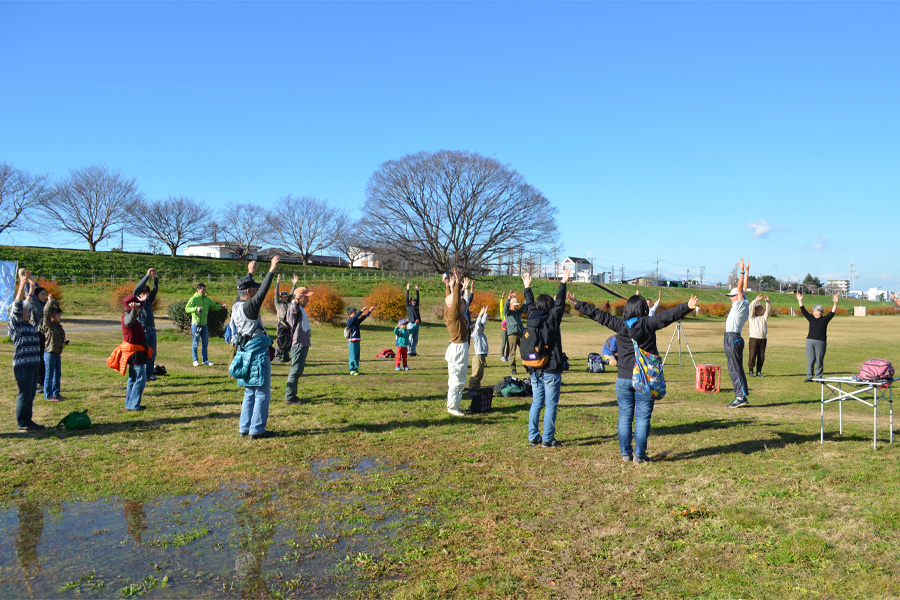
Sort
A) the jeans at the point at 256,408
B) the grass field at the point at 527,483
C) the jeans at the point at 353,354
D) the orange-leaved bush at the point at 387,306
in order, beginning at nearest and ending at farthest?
1. the grass field at the point at 527,483
2. the jeans at the point at 256,408
3. the jeans at the point at 353,354
4. the orange-leaved bush at the point at 387,306

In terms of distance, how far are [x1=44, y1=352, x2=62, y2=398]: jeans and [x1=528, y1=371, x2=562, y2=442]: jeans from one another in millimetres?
7873

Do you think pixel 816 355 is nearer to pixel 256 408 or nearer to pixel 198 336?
pixel 256 408

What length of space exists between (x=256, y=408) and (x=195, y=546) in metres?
3.18

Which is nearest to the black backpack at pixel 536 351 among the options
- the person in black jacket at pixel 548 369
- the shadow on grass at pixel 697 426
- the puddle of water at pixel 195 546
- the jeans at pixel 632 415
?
the person in black jacket at pixel 548 369

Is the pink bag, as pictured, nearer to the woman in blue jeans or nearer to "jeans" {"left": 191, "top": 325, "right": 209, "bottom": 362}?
the woman in blue jeans

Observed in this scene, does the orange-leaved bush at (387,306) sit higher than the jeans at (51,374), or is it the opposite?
the orange-leaved bush at (387,306)

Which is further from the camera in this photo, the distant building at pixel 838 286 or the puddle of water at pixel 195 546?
the distant building at pixel 838 286

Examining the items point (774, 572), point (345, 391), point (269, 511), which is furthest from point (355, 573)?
point (345, 391)

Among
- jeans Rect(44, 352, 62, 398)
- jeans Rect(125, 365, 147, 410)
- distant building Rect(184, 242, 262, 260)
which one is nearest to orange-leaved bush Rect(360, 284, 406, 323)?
jeans Rect(44, 352, 62, 398)

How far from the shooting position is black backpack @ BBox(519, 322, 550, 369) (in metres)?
7.05

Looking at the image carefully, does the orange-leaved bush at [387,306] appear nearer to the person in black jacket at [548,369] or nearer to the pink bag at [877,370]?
the person in black jacket at [548,369]

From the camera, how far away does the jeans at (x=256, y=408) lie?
7.55 meters

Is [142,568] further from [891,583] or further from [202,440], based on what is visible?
[891,583]

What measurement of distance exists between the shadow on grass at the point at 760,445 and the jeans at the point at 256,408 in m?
4.91
